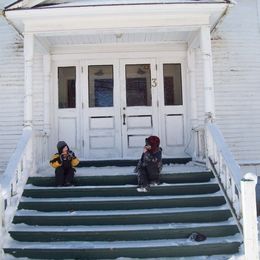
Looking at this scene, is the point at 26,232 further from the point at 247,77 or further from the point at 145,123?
the point at 247,77

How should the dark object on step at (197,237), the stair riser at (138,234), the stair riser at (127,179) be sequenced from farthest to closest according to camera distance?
the stair riser at (127,179), the stair riser at (138,234), the dark object on step at (197,237)

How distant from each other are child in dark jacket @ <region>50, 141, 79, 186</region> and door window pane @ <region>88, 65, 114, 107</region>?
2.38 m

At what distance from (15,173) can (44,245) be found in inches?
49.8

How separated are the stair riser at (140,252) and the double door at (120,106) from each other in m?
3.43

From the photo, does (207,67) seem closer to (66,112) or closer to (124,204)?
(124,204)

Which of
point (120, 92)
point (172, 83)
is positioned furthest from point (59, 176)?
point (172, 83)

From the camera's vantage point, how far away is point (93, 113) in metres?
8.40

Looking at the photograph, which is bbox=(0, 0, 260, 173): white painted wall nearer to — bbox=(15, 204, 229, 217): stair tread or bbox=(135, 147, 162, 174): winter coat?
bbox=(135, 147, 162, 174): winter coat

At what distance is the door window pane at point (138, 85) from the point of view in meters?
8.47

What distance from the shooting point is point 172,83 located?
855 cm

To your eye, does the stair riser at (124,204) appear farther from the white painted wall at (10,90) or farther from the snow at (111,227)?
the white painted wall at (10,90)

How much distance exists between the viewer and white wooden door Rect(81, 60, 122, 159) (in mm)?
8320

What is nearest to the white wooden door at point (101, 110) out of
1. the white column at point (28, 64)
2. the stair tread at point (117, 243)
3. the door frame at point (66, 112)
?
the door frame at point (66, 112)

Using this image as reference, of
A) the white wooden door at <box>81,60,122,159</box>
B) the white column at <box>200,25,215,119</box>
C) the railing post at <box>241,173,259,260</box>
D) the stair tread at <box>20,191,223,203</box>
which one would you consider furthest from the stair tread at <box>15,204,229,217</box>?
the white wooden door at <box>81,60,122,159</box>
